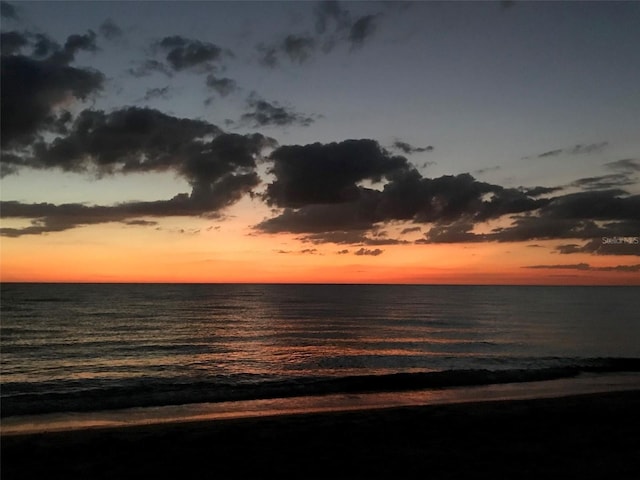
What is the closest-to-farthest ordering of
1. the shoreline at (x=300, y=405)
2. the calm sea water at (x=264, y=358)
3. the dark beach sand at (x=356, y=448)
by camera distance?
the dark beach sand at (x=356, y=448) → the shoreline at (x=300, y=405) → the calm sea water at (x=264, y=358)

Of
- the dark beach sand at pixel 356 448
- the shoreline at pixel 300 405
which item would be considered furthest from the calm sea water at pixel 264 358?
the dark beach sand at pixel 356 448

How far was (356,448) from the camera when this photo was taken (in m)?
14.2

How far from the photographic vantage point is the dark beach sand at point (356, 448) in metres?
12.3

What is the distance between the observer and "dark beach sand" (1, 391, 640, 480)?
484 inches

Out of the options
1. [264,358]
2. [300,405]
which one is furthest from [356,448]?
[264,358]

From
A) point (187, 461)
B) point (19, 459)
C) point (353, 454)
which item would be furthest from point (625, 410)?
point (19, 459)

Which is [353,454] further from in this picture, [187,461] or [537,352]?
[537,352]

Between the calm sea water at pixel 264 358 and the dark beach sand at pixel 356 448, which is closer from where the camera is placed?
the dark beach sand at pixel 356 448

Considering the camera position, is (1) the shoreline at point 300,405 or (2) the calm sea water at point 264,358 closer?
(1) the shoreline at point 300,405

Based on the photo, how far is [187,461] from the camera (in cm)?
1324

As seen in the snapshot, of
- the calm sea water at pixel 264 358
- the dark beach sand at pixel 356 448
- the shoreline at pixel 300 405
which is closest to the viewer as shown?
the dark beach sand at pixel 356 448

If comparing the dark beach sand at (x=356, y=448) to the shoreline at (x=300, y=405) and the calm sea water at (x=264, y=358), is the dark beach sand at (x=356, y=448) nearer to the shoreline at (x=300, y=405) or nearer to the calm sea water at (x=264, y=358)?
the shoreline at (x=300, y=405)

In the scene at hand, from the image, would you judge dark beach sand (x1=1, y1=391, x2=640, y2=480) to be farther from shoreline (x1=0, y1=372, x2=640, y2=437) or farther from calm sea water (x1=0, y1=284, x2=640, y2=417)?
calm sea water (x1=0, y1=284, x2=640, y2=417)

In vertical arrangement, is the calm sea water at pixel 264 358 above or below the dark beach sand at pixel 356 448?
below
